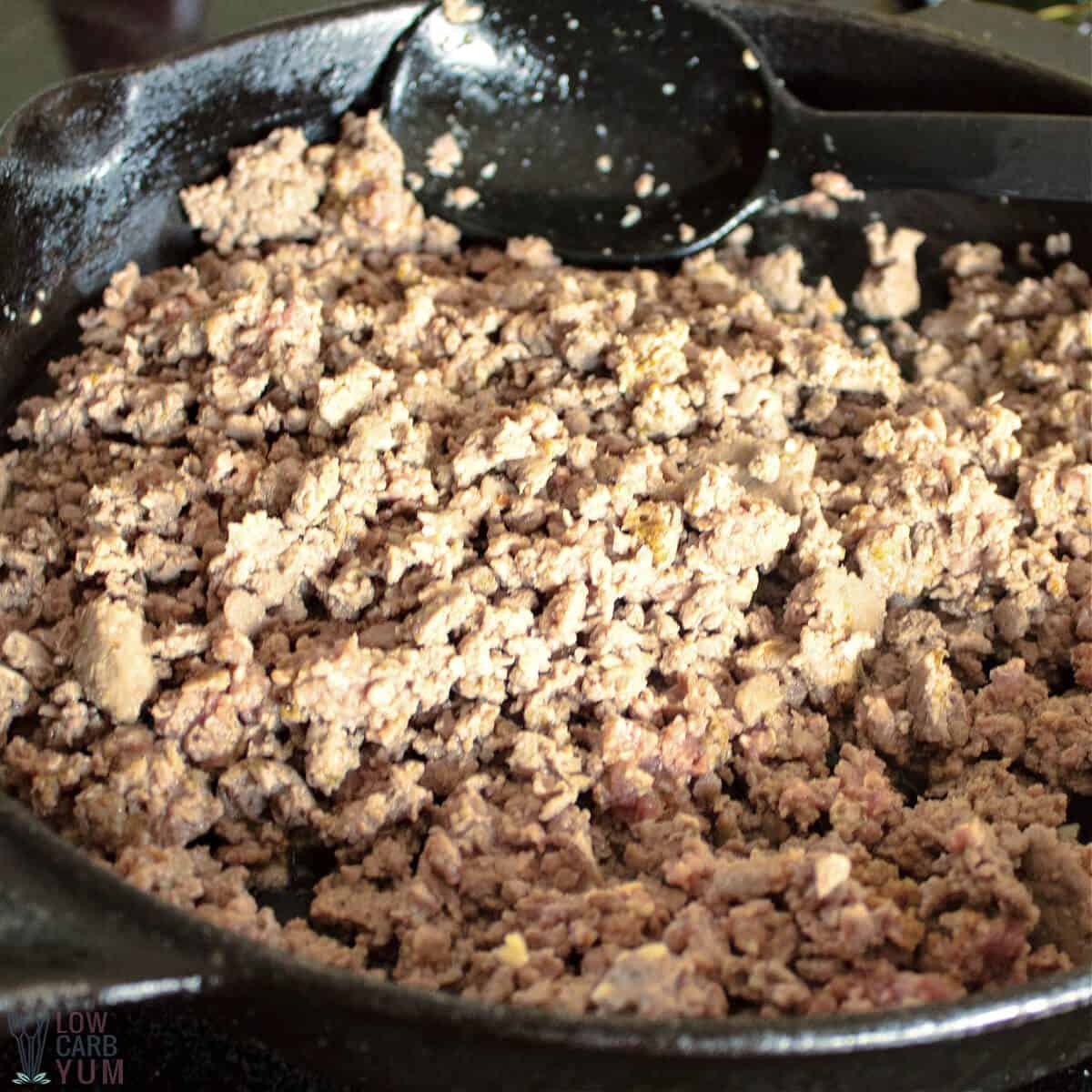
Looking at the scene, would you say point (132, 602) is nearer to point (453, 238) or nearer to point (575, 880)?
point (575, 880)

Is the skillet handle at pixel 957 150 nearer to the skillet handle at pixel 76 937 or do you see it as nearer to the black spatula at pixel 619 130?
the black spatula at pixel 619 130

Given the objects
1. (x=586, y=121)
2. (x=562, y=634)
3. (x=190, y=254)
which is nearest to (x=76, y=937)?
(x=562, y=634)

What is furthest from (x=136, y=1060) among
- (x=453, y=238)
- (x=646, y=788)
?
(x=453, y=238)

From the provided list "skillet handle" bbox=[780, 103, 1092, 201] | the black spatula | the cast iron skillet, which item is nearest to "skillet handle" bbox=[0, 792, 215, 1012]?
the cast iron skillet

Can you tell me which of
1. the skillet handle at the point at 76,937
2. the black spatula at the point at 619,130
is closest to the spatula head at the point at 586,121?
the black spatula at the point at 619,130

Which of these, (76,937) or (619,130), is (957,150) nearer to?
(619,130)

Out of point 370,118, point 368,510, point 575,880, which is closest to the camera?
point 575,880

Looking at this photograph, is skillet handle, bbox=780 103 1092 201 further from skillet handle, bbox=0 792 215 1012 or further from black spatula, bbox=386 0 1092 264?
skillet handle, bbox=0 792 215 1012
